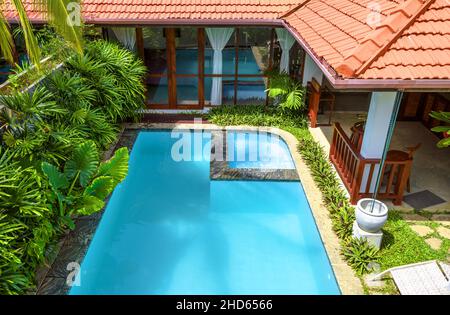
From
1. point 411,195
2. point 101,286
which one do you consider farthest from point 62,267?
point 411,195

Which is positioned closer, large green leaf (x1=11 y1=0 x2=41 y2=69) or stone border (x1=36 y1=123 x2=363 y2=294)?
large green leaf (x1=11 y1=0 x2=41 y2=69)

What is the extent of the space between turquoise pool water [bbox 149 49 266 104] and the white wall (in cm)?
167

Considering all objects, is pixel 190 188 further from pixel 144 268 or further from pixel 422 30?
pixel 422 30

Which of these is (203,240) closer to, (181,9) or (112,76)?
(112,76)

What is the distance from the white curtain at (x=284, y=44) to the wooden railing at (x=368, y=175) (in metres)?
4.95

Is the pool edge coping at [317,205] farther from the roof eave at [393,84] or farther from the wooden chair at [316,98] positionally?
the roof eave at [393,84]

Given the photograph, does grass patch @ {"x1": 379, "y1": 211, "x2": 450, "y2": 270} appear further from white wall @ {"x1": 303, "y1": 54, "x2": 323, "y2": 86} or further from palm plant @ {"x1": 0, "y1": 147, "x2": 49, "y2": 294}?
white wall @ {"x1": 303, "y1": 54, "x2": 323, "y2": 86}

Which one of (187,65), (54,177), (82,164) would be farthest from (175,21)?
(54,177)

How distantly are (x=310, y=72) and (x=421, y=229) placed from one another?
7.07 meters

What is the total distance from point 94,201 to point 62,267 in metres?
1.34

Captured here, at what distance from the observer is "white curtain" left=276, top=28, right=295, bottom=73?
13.0 meters

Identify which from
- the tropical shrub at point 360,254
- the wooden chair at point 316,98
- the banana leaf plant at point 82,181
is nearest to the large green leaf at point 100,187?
the banana leaf plant at point 82,181

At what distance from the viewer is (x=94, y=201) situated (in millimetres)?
7352

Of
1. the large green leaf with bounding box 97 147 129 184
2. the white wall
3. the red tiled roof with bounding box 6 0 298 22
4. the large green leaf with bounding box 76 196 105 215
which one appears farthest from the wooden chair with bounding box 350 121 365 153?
the large green leaf with bounding box 76 196 105 215
